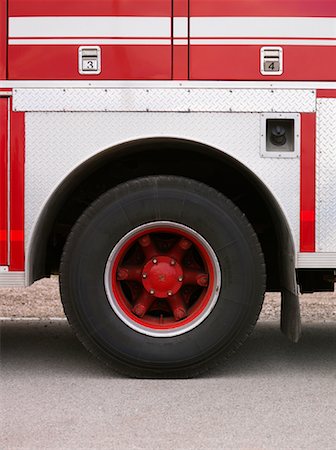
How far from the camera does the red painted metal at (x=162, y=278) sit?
13.7ft

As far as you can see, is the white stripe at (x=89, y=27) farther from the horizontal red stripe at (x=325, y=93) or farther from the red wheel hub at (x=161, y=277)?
the red wheel hub at (x=161, y=277)

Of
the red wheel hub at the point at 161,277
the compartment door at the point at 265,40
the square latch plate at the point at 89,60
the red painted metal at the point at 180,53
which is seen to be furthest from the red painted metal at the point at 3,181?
the compartment door at the point at 265,40

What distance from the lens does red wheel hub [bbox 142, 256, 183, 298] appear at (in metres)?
4.18

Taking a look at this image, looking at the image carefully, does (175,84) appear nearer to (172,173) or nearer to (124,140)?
(124,140)

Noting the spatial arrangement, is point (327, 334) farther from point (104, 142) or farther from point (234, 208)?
point (104, 142)

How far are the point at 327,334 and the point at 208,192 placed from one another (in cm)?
196

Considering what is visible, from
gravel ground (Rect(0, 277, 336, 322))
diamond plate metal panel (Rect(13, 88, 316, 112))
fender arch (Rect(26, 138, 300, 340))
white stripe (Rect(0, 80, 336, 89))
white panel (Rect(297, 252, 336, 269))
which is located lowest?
gravel ground (Rect(0, 277, 336, 322))

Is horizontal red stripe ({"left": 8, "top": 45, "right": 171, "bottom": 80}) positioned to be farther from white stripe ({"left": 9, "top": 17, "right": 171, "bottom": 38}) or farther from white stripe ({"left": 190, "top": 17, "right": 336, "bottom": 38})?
white stripe ({"left": 190, "top": 17, "right": 336, "bottom": 38})

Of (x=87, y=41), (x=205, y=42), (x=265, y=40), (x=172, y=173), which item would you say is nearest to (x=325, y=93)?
(x=265, y=40)

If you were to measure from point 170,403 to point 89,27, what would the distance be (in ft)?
6.61

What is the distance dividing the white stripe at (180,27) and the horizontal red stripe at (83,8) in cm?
15

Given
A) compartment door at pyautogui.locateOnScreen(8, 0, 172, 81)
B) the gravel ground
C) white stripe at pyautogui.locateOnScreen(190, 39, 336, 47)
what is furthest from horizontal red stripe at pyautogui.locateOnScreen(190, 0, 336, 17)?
the gravel ground

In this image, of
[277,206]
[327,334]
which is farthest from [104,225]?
[327,334]

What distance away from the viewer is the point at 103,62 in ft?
13.7
